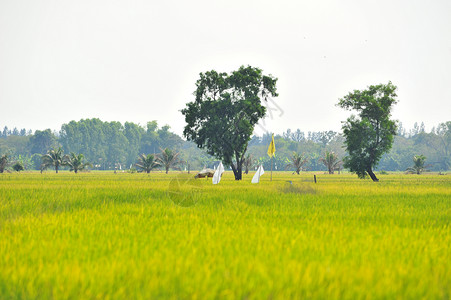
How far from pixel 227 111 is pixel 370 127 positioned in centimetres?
1307

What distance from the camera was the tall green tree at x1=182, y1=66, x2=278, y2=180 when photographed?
37531mm

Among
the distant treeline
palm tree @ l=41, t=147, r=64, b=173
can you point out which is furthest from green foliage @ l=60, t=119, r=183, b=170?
palm tree @ l=41, t=147, r=64, b=173

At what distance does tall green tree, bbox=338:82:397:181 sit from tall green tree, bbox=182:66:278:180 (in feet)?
27.1

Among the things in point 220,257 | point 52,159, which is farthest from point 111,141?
point 220,257

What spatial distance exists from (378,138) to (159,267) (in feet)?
116

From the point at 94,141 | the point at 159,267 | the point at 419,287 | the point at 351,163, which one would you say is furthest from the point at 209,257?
the point at 94,141

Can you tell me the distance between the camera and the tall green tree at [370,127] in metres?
36.2

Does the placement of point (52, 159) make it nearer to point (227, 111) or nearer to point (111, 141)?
point (227, 111)

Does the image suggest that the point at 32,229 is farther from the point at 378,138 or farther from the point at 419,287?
the point at 378,138

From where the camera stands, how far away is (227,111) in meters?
38.0

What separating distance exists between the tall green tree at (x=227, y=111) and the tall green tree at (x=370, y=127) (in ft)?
27.1

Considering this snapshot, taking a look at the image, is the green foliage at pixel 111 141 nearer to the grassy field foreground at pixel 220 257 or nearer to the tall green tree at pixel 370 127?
the tall green tree at pixel 370 127

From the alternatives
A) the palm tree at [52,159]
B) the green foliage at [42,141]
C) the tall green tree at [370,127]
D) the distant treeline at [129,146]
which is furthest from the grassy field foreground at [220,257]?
the green foliage at [42,141]

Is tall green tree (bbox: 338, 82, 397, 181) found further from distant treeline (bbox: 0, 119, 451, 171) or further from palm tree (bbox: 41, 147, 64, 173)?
distant treeline (bbox: 0, 119, 451, 171)
